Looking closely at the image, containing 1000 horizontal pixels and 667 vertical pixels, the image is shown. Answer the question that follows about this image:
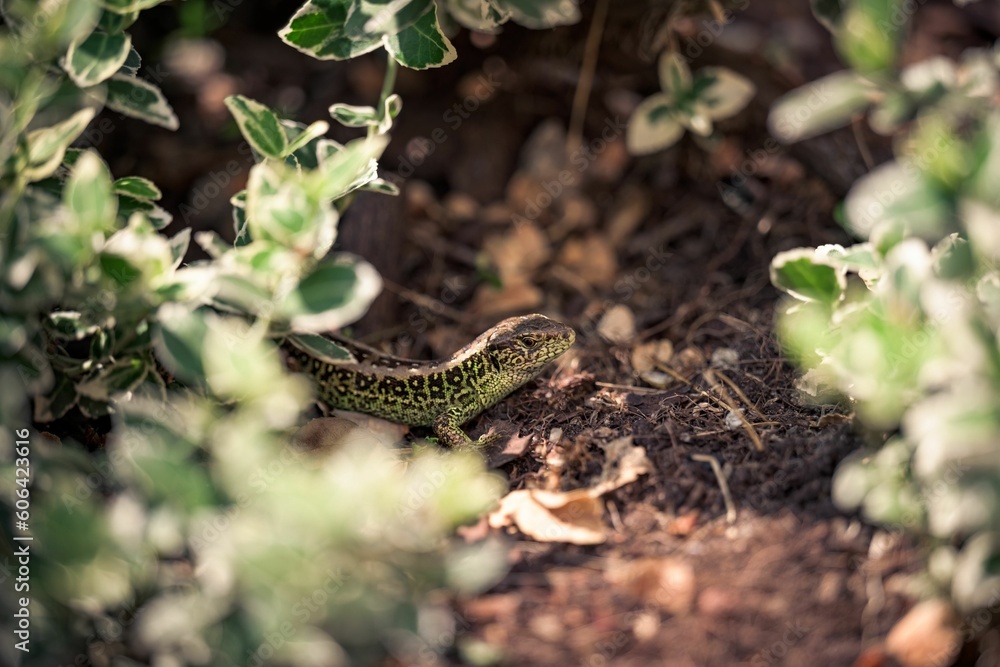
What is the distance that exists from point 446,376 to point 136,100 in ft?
5.81

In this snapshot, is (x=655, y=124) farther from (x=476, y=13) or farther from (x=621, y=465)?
(x=621, y=465)

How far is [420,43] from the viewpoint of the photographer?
3523 mm

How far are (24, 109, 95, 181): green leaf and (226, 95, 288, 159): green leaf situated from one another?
651mm

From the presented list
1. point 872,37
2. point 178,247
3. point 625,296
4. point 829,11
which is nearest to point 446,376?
point 625,296

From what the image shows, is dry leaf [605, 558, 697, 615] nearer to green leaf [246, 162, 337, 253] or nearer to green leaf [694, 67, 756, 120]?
green leaf [246, 162, 337, 253]

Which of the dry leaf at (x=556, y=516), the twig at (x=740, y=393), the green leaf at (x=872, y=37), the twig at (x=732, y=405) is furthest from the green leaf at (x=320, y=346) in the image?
the green leaf at (x=872, y=37)

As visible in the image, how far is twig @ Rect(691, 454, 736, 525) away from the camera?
2.93 meters

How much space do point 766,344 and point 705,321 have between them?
0.50 metres

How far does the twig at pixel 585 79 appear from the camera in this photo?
5.18 metres

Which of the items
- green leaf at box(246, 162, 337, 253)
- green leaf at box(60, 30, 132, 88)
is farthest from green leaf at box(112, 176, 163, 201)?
green leaf at box(246, 162, 337, 253)

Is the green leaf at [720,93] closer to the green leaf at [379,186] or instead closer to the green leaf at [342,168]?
the green leaf at [379,186]

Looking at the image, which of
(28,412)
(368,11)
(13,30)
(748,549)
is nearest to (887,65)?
(748,549)

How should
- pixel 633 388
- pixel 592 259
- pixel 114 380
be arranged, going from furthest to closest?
pixel 592 259 → pixel 633 388 → pixel 114 380

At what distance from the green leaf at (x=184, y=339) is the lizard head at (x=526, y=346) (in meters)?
1.72
